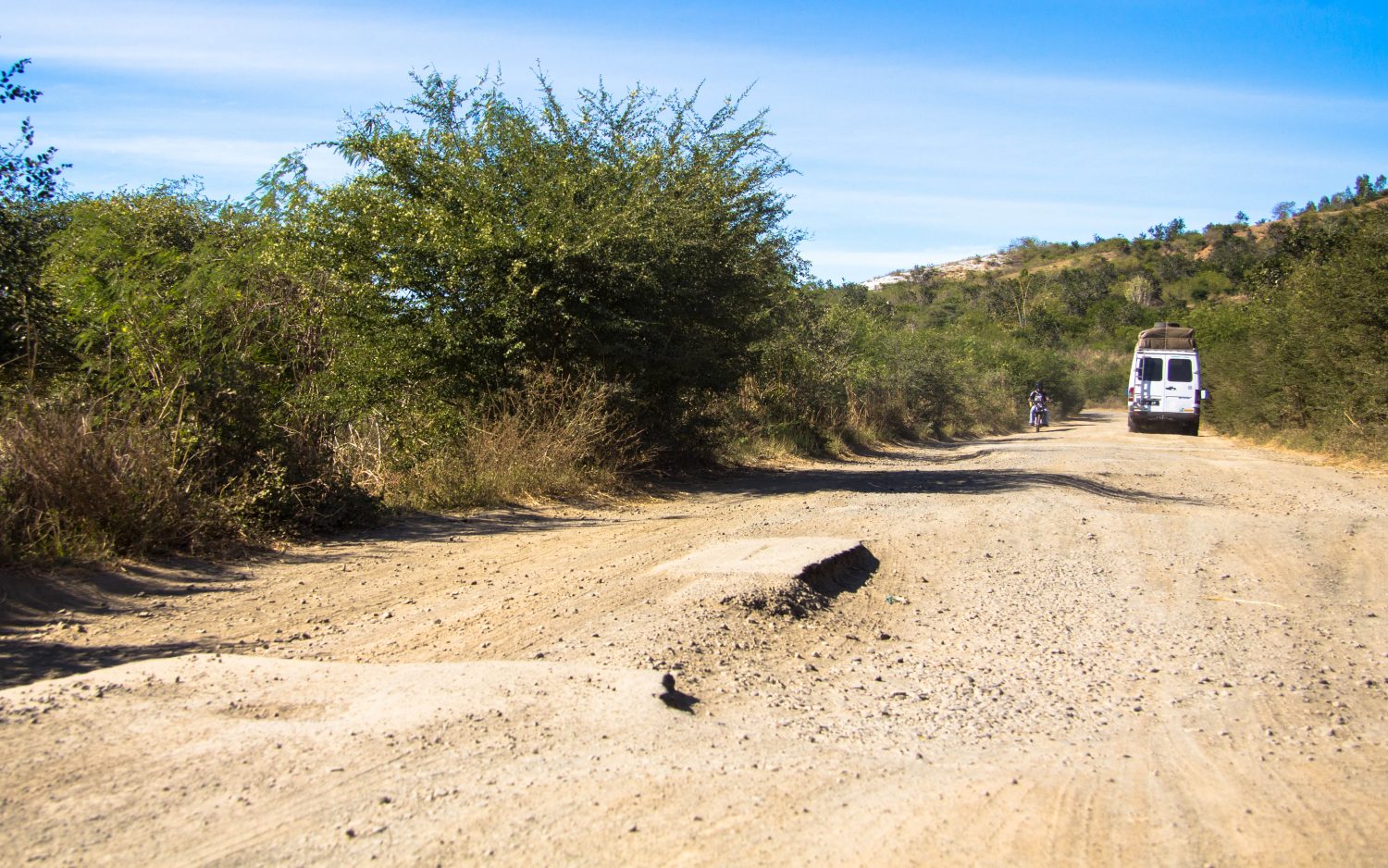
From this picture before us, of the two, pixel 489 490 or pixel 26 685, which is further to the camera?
pixel 489 490

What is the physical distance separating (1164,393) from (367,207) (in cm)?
2668

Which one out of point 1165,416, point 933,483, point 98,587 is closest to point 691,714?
point 98,587

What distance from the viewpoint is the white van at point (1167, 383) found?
31.0 m

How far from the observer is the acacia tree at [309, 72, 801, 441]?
12.2 m

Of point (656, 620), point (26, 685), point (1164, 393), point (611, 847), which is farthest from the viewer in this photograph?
point (1164, 393)

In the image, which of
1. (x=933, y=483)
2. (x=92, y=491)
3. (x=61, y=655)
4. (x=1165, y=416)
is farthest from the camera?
(x=1165, y=416)

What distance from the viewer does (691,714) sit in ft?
14.7

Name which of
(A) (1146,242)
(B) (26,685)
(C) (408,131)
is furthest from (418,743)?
(A) (1146,242)

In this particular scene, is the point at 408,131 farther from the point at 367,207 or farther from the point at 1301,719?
the point at 1301,719

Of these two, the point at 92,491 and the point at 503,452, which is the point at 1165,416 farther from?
the point at 92,491

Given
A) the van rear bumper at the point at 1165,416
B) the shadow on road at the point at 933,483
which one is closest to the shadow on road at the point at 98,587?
the shadow on road at the point at 933,483

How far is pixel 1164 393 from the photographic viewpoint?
31438 millimetres

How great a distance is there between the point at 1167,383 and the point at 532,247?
82.4 feet

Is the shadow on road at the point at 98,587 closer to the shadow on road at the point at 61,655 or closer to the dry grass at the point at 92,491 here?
the dry grass at the point at 92,491
